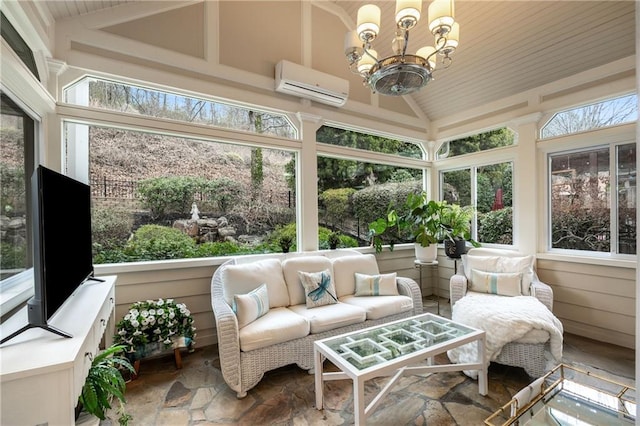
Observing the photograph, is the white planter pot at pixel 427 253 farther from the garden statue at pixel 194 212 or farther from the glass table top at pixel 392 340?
the garden statue at pixel 194 212

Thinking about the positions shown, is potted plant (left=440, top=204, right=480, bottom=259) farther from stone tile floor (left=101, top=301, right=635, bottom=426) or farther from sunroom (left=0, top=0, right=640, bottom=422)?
stone tile floor (left=101, top=301, right=635, bottom=426)

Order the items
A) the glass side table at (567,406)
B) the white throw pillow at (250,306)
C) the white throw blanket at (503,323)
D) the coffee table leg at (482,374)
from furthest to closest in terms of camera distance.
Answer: the white throw pillow at (250,306), the white throw blanket at (503,323), the coffee table leg at (482,374), the glass side table at (567,406)

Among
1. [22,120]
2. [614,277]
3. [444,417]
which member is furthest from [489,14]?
[22,120]

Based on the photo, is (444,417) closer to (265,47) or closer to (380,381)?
(380,381)

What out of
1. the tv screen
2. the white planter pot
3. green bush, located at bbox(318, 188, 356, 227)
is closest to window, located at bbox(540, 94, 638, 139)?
the white planter pot

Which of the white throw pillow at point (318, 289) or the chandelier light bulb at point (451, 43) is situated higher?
the chandelier light bulb at point (451, 43)

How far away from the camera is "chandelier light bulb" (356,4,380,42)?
191 centimetres

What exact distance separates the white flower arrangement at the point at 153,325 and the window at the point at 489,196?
168 inches

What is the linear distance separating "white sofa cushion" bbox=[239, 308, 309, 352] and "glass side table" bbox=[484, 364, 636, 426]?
1.49m

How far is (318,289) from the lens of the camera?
304 cm

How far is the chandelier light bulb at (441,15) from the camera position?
1.80m

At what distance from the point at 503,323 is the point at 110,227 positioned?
12.4ft

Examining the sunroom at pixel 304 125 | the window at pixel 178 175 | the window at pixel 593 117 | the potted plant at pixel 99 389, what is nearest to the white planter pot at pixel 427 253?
the sunroom at pixel 304 125

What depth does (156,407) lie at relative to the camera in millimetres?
2170
